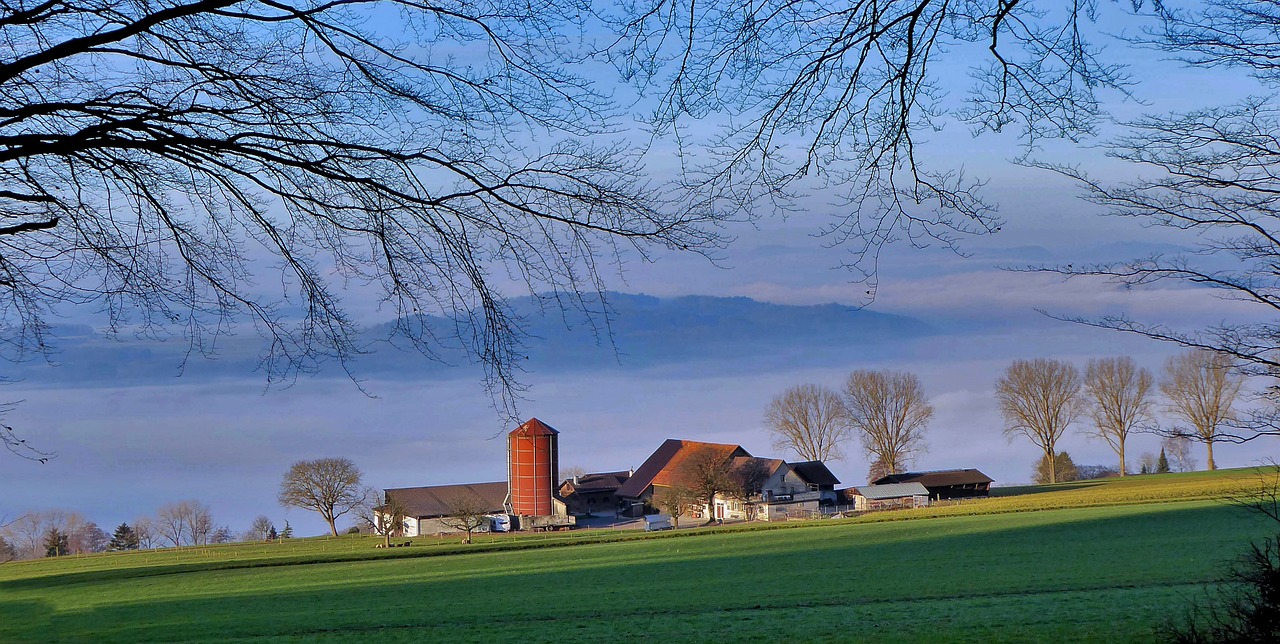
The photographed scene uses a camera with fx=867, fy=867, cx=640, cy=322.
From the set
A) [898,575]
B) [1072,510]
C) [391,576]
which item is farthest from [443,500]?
[898,575]

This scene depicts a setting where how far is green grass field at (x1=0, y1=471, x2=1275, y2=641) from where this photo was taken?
13.9 metres

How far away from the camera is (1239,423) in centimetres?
870

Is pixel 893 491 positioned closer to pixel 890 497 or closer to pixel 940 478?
pixel 890 497

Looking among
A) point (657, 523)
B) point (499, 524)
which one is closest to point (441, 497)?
point (499, 524)

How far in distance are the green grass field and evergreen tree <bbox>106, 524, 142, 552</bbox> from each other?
17200 millimetres

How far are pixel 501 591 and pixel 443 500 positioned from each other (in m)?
48.9

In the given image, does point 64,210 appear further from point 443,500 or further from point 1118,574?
point 443,500

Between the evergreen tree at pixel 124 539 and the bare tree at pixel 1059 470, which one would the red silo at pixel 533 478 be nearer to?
the evergreen tree at pixel 124 539

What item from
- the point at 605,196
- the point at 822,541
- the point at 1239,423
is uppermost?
the point at 605,196

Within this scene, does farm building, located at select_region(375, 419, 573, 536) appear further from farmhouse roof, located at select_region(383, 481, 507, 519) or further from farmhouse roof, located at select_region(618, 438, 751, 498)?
farmhouse roof, located at select_region(618, 438, 751, 498)

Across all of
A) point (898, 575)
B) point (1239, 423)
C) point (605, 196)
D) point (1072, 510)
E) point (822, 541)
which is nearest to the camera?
point (605, 196)

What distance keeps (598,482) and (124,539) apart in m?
37.8

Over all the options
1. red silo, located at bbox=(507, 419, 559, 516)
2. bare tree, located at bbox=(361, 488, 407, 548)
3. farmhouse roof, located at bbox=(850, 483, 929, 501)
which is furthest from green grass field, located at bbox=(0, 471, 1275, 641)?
red silo, located at bbox=(507, 419, 559, 516)

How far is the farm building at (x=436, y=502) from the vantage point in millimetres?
68125
